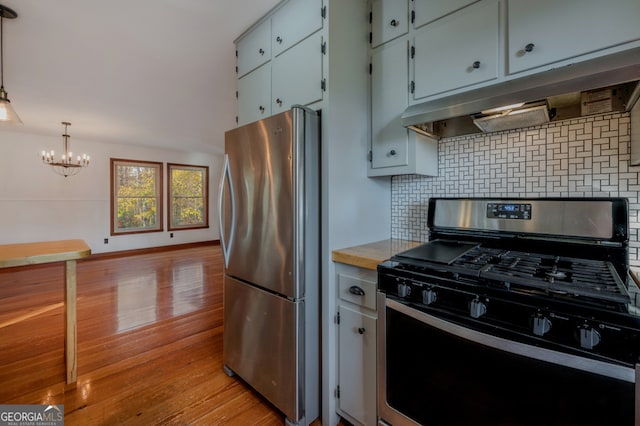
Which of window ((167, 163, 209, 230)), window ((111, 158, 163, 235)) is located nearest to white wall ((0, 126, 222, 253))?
window ((111, 158, 163, 235))

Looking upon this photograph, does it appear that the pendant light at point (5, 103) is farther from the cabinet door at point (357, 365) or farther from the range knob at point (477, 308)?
the range knob at point (477, 308)

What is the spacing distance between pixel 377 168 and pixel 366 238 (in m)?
0.44

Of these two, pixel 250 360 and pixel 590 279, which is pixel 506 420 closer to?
pixel 590 279

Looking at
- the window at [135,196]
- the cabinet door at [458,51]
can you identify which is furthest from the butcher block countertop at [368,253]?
the window at [135,196]

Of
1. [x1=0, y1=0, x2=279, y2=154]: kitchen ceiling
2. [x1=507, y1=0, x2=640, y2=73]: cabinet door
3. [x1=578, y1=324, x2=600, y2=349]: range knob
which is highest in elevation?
[x1=0, y1=0, x2=279, y2=154]: kitchen ceiling

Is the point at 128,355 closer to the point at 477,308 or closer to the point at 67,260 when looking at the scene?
the point at 67,260

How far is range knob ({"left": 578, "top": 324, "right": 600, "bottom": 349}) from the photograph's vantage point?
2.47 feet

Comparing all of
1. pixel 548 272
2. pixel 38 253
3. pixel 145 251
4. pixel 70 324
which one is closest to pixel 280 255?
pixel 548 272

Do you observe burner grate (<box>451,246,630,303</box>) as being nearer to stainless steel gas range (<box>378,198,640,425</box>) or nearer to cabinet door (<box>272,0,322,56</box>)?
stainless steel gas range (<box>378,198,640,425</box>)

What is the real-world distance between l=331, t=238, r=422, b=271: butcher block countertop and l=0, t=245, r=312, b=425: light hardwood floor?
101 cm

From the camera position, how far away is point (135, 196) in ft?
20.8

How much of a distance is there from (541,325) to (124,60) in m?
3.43

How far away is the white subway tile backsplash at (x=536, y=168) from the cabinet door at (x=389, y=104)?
0.34 m

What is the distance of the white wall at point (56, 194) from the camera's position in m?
5.00
